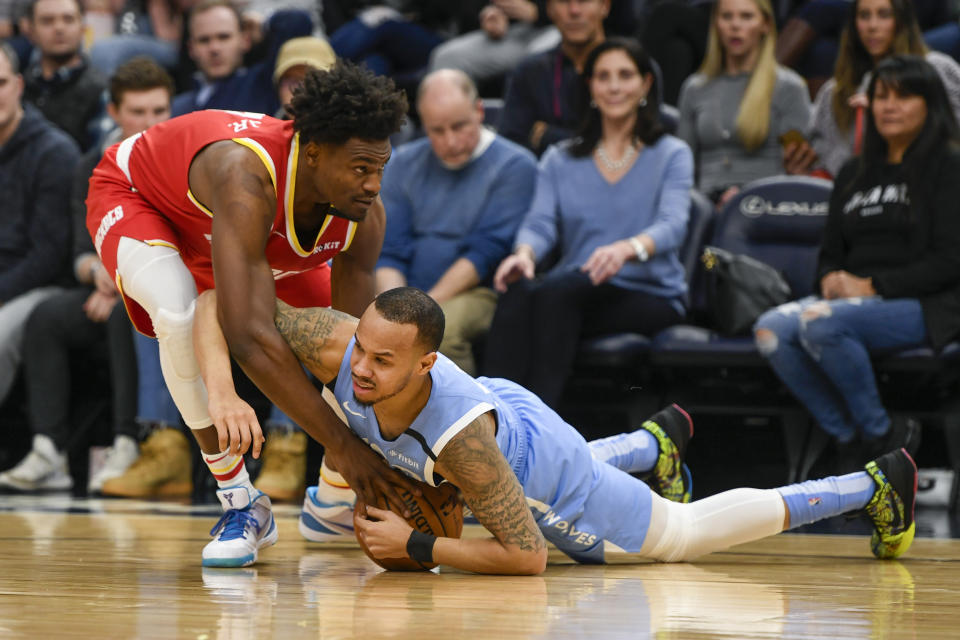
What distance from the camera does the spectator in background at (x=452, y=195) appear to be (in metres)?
4.91

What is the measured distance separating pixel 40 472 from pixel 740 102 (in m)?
3.40

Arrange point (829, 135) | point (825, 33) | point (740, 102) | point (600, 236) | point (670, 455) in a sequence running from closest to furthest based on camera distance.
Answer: point (670, 455) < point (600, 236) < point (829, 135) < point (740, 102) < point (825, 33)

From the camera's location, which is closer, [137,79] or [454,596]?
[454,596]

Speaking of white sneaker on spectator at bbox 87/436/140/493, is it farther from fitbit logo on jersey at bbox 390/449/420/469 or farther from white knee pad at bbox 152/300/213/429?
fitbit logo on jersey at bbox 390/449/420/469

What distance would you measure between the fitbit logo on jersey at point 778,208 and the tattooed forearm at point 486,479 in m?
2.70

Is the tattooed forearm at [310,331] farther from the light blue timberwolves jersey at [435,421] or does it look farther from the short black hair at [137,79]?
the short black hair at [137,79]

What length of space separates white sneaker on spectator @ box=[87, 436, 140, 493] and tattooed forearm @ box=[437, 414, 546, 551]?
2.90 meters

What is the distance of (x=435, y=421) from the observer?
2477 millimetres

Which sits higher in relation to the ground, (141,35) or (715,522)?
(141,35)

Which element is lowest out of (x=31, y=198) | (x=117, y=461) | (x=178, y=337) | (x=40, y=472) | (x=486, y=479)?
(x=40, y=472)

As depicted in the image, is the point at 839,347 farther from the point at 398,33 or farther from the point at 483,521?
the point at 398,33

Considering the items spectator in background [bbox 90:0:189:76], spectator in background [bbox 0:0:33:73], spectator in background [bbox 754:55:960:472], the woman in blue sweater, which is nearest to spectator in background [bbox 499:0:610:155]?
the woman in blue sweater

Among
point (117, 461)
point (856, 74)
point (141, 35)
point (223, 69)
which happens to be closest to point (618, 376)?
point (856, 74)

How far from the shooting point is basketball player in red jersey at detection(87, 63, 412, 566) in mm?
2598
